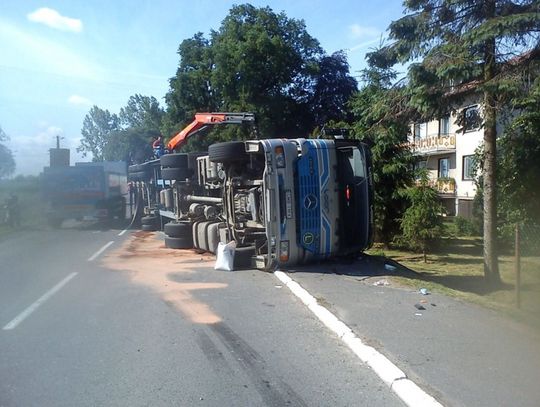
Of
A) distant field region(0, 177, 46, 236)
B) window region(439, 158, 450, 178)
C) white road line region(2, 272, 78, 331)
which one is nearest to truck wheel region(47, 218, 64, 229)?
distant field region(0, 177, 46, 236)

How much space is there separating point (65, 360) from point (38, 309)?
101 inches

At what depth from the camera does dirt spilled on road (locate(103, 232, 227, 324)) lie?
782 cm

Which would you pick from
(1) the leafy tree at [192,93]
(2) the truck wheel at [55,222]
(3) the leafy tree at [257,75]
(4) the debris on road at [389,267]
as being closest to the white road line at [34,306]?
(4) the debris on road at [389,267]

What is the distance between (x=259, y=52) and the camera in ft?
104

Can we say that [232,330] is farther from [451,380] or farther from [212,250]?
[212,250]

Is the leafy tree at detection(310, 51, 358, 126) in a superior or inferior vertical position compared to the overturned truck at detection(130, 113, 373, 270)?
superior

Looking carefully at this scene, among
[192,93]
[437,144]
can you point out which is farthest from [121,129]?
[437,144]

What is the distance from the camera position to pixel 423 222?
1641 centimetres

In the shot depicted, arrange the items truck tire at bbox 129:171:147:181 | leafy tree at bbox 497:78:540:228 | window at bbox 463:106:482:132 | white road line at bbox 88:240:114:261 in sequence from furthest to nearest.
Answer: truck tire at bbox 129:171:147:181 → leafy tree at bbox 497:78:540:228 → white road line at bbox 88:240:114:261 → window at bbox 463:106:482:132

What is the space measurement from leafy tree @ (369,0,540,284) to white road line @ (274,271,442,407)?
17.8ft

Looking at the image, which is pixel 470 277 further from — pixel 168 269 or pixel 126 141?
pixel 126 141

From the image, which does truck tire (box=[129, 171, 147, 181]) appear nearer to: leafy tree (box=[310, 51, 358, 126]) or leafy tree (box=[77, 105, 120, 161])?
leafy tree (box=[310, 51, 358, 126])

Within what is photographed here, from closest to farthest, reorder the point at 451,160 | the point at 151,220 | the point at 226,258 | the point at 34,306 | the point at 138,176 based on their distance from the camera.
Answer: the point at 34,306 → the point at 226,258 → the point at 151,220 → the point at 138,176 → the point at 451,160

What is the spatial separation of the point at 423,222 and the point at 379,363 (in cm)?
1185
